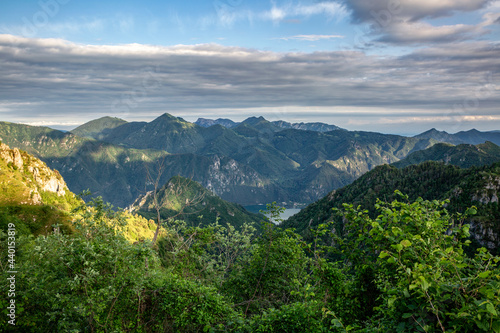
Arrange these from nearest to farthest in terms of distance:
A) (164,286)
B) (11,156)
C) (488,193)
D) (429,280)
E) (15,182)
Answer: (429,280) < (164,286) < (15,182) < (11,156) < (488,193)

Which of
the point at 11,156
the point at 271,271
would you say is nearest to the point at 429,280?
the point at 271,271

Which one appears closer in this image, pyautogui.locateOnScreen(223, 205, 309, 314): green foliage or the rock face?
pyautogui.locateOnScreen(223, 205, 309, 314): green foliage

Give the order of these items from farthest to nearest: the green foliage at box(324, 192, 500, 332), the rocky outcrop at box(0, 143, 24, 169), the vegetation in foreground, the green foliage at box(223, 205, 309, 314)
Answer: the rocky outcrop at box(0, 143, 24, 169) < the green foliage at box(223, 205, 309, 314) < the vegetation in foreground < the green foliage at box(324, 192, 500, 332)

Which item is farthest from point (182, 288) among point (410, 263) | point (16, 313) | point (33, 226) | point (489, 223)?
point (489, 223)

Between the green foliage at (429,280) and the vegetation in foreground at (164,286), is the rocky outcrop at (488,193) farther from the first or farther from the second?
the green foliage at (429,280)

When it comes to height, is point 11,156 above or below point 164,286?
below

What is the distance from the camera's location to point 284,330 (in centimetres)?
1464

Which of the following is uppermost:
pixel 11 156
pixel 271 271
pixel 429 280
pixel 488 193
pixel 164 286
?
pixel 429 280

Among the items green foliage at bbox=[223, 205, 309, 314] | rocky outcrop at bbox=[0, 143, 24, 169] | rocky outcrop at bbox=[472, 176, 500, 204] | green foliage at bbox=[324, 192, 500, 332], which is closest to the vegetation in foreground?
green foliage at bbox=[324, 192, 500, 332]

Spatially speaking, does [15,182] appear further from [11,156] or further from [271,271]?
[271,271]

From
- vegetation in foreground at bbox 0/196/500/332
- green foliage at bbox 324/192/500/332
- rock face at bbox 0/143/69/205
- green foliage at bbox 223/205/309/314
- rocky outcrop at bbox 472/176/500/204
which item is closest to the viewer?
Answer: green foliage at bbox 324/192/500/332

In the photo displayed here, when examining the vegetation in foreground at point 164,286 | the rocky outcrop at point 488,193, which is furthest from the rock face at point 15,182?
the rocky outcrop at point 488,193

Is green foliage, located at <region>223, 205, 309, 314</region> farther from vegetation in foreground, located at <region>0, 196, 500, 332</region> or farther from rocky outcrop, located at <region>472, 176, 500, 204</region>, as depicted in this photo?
rocky outcrop, located at <region>472, 176, 500, 204</region>

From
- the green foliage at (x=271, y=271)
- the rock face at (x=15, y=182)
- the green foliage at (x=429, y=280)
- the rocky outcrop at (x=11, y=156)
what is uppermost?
the green foliage at (x=429, y=280)
